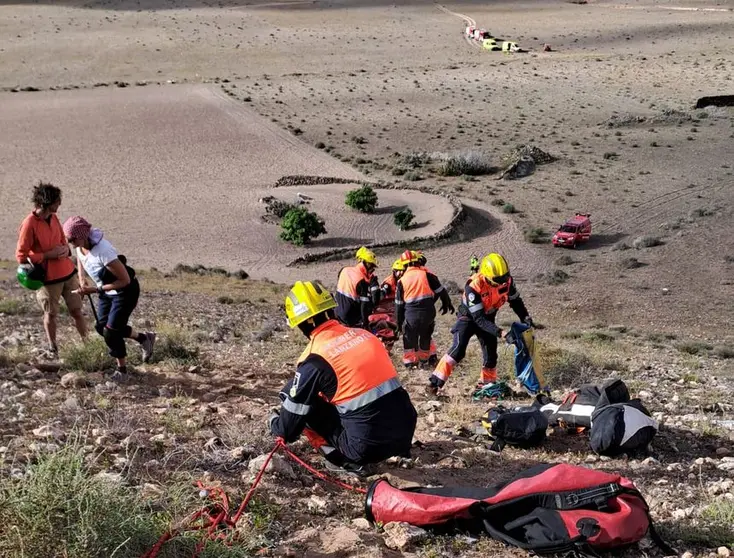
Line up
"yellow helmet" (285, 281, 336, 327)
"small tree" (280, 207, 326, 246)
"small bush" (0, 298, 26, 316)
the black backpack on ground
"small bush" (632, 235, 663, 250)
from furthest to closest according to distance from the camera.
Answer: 1. "small tree" (280, 207, 326, 246)
2. "small bush" (632, 235, 663, 250)
3. "small bush" (0, 298, 26, 316)
4. the black backpack on ground
5. "yellow helmet" (285, 281, 336, 327)

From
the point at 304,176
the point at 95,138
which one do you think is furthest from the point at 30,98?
the point at 304,176

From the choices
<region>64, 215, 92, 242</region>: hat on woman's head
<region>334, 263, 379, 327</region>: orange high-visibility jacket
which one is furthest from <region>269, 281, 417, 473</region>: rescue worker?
<region>334, 263, 379, 327</region>: orange high-visibility jacket

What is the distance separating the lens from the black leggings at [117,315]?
26.4 ft

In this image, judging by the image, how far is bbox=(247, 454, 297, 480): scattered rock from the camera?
5.79 meters

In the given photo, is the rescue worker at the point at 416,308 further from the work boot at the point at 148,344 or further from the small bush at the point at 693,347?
the small bush at the point at 693,347

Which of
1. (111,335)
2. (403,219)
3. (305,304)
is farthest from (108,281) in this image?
(403,219)

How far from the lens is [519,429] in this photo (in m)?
7.07

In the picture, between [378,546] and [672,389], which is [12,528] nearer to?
[378,546]

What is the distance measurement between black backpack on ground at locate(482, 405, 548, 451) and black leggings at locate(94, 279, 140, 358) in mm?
3653

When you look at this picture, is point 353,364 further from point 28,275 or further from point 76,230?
point 28,275

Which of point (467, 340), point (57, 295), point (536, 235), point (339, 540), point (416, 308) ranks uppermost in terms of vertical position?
point (57, 295)

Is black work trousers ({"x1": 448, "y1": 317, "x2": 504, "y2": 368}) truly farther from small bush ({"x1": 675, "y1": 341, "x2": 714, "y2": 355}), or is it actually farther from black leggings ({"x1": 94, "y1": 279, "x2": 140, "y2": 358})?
small bush ({"x1": 675, "y1": 341, "x2": 714, "y2": 355})

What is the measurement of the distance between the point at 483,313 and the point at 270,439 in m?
3.77

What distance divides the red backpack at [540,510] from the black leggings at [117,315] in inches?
152
